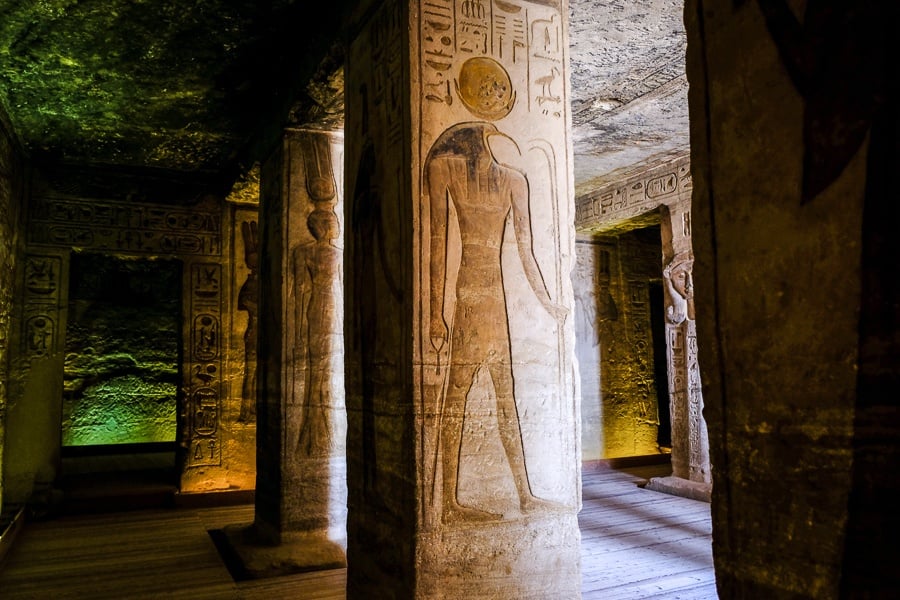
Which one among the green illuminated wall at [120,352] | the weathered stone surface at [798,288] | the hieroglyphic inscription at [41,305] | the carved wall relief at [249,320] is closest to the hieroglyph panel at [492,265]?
the weathered stone surface at [798,288]

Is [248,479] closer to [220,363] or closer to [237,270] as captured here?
[220,363]

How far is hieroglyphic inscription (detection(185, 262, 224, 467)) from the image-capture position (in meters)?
6.95

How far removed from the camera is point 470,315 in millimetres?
2732

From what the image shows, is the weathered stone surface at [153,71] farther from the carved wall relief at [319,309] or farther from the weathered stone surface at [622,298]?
the weathered stone surface at [622,298]

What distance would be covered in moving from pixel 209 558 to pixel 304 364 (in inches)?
61.2

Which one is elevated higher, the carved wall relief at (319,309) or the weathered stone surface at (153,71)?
the weathered stone surface at (153,71)

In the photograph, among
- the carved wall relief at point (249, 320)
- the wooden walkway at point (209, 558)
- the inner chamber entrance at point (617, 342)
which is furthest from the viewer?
the inner chamber entrance at point (617, 342)

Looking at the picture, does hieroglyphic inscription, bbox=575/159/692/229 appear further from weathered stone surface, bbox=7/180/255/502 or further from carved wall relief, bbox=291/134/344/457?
weathered stone surface, bbox=7/180/255/502

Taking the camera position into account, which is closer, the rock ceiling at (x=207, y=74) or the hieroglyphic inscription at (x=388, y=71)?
the hieroglyphic inscription at (x=388, y=71)

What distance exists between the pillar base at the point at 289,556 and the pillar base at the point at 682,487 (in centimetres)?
371

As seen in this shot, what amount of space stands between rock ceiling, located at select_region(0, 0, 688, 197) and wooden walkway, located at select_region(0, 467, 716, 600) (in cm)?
323

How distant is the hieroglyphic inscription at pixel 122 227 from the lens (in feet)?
21.7

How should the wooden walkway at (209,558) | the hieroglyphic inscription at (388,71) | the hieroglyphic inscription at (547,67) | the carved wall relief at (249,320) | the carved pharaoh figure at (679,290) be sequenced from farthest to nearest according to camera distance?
the carved wall relief at (249,320), the carved pharaoh figure at (679,290), the wooden walkway at (209,558), the hieroglyphic inscription at (547,67), the hieroglyphic inscription at (388,71)

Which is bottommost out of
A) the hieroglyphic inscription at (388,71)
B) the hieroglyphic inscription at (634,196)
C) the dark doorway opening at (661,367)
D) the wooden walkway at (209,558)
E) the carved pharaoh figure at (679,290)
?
the wooden walkway at (209,558)
